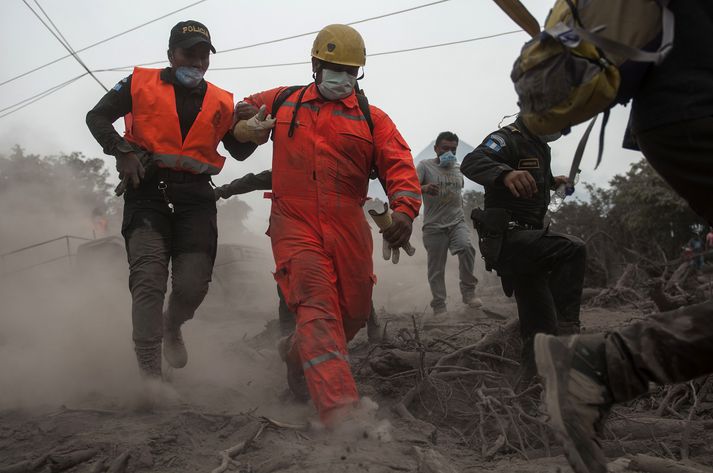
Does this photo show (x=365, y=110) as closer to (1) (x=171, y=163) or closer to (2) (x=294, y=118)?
(2) (x=294, y=118)

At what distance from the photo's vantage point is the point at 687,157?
1.66 m

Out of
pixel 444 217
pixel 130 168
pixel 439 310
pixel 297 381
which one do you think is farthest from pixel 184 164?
pixel 444 217

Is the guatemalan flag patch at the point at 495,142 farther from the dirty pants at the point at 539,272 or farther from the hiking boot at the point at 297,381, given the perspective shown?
the hiking boot at the point at 297,381

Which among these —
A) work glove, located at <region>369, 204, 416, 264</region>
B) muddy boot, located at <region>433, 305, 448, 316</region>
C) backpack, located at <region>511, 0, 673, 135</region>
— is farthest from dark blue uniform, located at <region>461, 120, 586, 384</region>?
muddy boot, located at <region>433, 305, 448, 316</region>

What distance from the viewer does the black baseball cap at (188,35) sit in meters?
3.85

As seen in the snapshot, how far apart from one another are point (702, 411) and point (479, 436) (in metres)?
1.08

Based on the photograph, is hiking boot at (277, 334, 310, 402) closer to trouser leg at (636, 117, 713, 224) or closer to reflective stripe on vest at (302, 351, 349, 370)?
reflective stripe on vest at (302, 351, 349, 370)

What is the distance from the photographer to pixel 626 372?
5.62 feet

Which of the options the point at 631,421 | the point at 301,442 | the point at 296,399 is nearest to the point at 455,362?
the point at 296,399

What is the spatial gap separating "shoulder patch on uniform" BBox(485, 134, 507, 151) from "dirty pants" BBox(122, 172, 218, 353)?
5.62ft

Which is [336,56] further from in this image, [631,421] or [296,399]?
[631,421]

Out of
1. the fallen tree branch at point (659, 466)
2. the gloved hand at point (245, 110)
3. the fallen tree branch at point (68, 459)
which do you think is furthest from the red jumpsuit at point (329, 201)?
the fallen tree branch at point (659, 466)

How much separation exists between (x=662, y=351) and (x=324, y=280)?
5.95 ft

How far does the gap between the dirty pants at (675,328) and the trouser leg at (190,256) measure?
2632mm
